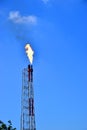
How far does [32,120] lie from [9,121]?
12226mm

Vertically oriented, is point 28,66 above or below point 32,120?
above

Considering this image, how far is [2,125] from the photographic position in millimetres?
85062

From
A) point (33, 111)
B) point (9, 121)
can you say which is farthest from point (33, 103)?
point (9, 121)

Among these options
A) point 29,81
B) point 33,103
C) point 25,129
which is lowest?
point 25,129

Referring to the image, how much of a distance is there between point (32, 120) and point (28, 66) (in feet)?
37.3

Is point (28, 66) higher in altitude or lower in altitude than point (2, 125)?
higher

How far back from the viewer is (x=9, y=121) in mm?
85875

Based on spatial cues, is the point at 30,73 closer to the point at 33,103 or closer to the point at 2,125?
the point at 33,103

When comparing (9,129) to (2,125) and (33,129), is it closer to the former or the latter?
(2,125)

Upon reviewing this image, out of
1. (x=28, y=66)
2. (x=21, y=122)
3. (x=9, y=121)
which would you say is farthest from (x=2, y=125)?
(x=28, y=66)

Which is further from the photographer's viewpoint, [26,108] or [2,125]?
[2,125]

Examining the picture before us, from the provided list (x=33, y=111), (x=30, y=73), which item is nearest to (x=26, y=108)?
(x=33, y=111)

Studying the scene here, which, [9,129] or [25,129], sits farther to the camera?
[9,129]

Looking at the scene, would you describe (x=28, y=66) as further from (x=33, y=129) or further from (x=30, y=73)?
(x=33, y=129)
